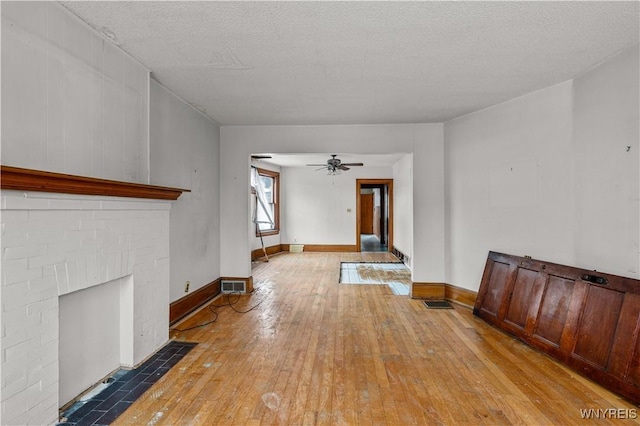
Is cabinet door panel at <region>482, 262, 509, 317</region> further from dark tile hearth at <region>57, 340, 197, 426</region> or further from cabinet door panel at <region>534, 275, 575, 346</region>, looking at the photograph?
dark tile hearth at <region>57, 340, 197, 426</region>

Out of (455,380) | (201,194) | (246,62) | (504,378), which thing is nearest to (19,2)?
(246,62)

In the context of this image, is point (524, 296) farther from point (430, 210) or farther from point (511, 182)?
point (430, 210)

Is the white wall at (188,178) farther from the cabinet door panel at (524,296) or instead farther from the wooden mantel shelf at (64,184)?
the cabinet door panel at (524,296)

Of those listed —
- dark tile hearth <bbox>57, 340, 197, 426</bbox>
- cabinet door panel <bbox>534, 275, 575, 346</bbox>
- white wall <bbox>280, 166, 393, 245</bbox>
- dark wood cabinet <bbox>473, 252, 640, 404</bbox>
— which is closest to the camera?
dark tile hearth <bbox>57, 340, 197, 426</bbox>

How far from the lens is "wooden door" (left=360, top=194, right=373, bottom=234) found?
14.1 m

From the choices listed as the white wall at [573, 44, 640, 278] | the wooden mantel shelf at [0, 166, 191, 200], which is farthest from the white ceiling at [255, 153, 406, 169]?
the wooden mantel shelf at [0, 166, 191, 200]

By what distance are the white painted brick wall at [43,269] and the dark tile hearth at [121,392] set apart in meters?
0.16

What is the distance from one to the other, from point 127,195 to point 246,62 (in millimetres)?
1458

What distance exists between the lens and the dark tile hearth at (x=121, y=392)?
1.84 meters

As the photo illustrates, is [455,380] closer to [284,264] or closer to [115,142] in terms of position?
[115,142]

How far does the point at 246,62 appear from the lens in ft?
8.30

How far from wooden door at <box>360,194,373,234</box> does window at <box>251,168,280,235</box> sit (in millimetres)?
6209

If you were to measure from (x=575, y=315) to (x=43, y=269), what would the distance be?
12.7 feet

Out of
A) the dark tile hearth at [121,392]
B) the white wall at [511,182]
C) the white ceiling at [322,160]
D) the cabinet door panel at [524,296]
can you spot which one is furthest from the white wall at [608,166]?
the white ceiling at [322,160]
